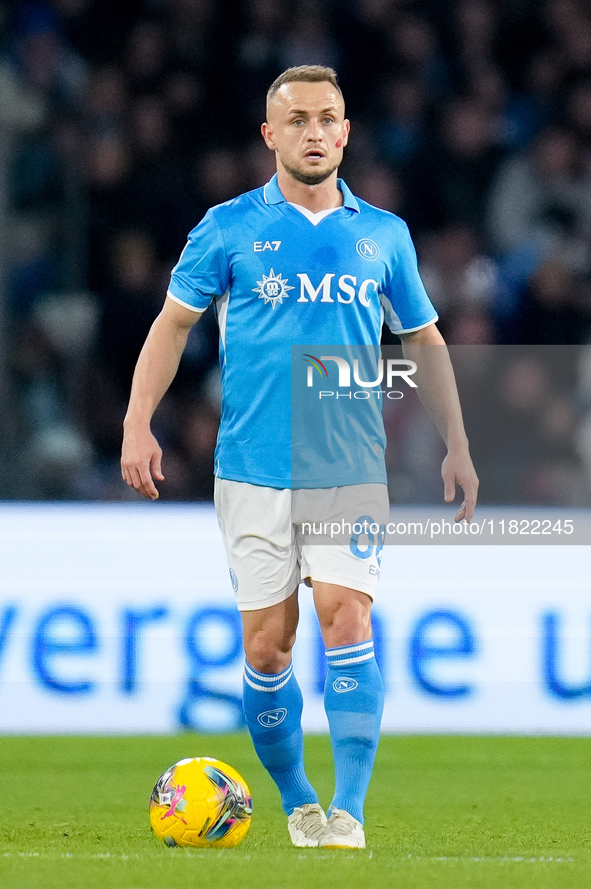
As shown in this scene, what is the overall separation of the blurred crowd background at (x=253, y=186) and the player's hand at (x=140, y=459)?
3.61m

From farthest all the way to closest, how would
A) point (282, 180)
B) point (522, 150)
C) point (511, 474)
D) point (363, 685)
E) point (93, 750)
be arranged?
point (522, 150)
point (511, 474)
point (93, 750)
point (282, 180)
point (363, 685)

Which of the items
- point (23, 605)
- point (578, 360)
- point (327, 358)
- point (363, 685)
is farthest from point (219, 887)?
point (578, 360)

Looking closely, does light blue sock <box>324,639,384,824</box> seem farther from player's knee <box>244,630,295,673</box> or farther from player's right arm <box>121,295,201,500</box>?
player's right arm <box>121,295,201,500</box>

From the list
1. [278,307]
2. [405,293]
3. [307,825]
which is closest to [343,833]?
[307,825]

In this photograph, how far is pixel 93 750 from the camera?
6188 millimetres

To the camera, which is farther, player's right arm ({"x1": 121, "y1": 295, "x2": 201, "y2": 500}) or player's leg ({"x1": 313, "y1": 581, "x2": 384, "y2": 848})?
player's right arm ({"x1": 121, "y1": 295, "x2": 201, "y2": 500})

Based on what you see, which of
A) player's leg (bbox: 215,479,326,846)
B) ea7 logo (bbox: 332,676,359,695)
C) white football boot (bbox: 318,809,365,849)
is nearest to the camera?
white football boot (bbox: 318,809,365,849)

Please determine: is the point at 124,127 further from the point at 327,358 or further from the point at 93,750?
the point at 327,358

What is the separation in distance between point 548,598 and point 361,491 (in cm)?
284

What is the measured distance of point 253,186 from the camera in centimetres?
935

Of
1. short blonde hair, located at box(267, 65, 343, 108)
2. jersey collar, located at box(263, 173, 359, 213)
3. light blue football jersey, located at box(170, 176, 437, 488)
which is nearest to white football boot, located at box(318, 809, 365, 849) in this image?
light blue football jersey, located at box(170, 176, 437, 488)

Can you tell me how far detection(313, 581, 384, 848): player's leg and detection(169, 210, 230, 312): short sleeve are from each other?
2.87 ft

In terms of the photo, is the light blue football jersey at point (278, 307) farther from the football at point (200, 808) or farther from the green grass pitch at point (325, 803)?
the green grass pitch at point (325, 803)

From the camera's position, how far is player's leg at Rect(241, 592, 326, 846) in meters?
4.10
